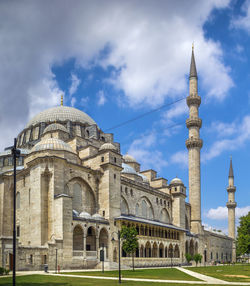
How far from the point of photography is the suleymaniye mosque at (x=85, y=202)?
35.7 m

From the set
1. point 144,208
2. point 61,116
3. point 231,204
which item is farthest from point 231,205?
point 61,116

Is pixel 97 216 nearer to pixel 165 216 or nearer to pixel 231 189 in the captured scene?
pixel 165 216

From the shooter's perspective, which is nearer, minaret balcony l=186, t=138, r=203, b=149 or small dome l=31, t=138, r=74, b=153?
small dome l=31, t=138, r=74, b=153

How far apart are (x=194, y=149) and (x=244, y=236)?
1747 cm

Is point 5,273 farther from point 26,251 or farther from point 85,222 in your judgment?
point 85,222

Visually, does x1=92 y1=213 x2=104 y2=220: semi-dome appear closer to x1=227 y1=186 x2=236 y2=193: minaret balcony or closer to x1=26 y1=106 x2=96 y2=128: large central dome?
x1=26 y1=106 x2=96 y2=128: large central dome

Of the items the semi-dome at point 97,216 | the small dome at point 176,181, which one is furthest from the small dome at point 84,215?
the small dome at point 176,181

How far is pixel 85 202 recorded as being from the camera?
137 feet

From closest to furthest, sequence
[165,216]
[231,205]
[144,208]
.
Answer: [144,208] → [165,216] → [231,205]

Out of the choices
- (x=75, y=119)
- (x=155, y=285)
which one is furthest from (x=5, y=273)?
(x=75, y=119)

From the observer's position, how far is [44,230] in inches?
1428

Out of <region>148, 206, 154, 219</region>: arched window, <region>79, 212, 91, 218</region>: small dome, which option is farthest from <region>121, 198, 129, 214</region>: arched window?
<region>79, 212, 91, 218</region>: small dome

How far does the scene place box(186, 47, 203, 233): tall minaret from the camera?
199ft

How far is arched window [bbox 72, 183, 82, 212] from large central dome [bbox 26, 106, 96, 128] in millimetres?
17426
